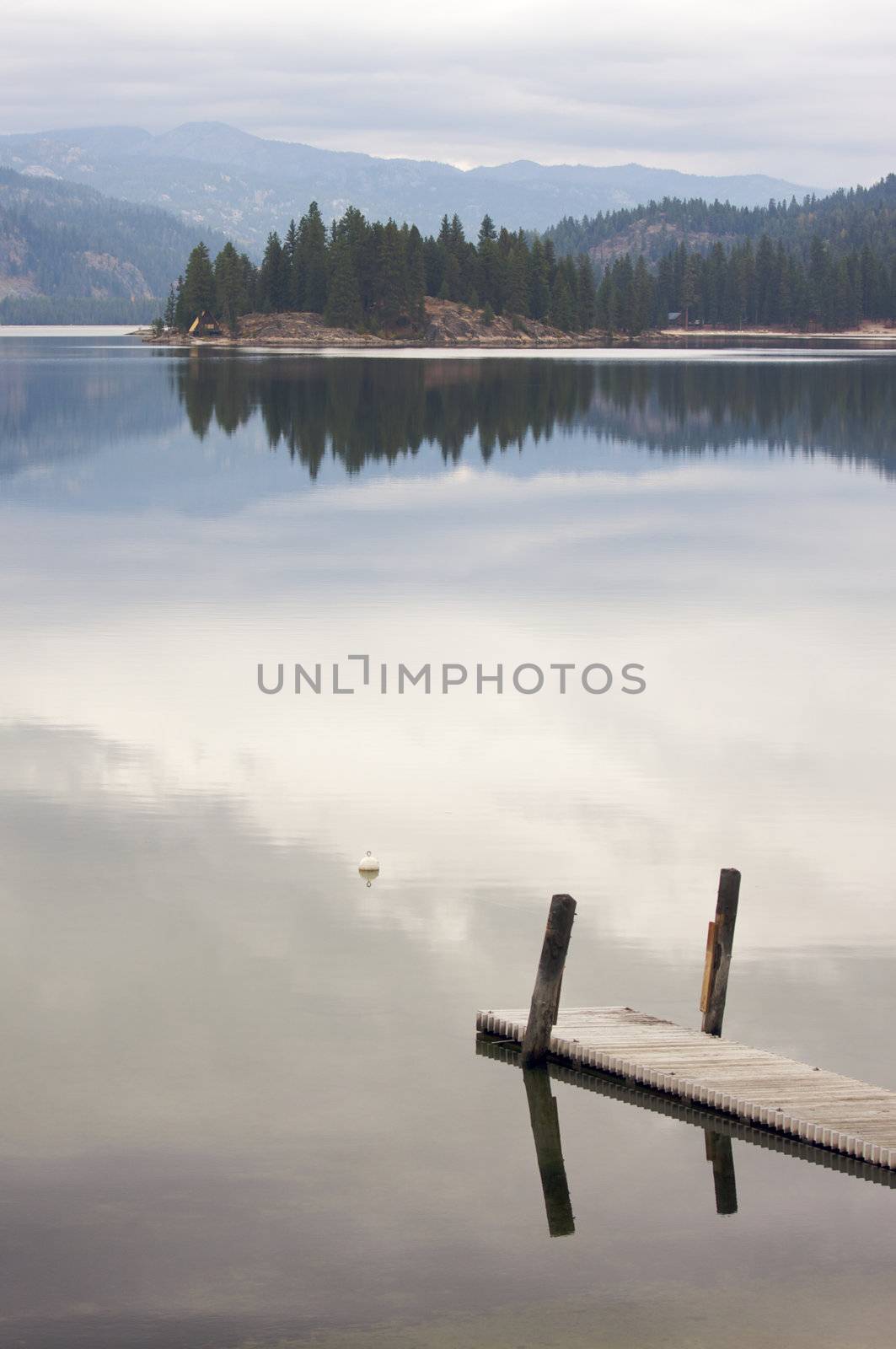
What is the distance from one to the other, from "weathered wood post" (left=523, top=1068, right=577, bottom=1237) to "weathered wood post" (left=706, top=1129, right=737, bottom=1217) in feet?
3.84

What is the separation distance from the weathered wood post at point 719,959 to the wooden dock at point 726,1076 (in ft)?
0.67

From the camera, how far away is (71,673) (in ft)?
114

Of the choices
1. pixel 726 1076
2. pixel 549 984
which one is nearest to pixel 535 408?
pixel 549 984

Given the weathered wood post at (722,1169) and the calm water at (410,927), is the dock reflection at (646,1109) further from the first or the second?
the calm water at (410,927)

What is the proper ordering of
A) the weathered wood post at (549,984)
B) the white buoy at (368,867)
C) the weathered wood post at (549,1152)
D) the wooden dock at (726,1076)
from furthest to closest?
1. the white buoy at (368,867)
2. the weathered wood post at (549,984)
3. the wooden dock at (726,1076)
4. the weathered wood post at (549,1152)

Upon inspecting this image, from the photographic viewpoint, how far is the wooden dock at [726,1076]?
15.4 metres

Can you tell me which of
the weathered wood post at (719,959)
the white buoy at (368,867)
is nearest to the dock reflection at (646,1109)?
the weathered wood post at (719,959)

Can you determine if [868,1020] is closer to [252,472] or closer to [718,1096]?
[718,1096]

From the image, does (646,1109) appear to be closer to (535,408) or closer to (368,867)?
(368,867)

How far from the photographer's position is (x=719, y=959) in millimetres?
17375

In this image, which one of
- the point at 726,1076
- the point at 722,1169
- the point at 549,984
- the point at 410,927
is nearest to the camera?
the point at 722,1169

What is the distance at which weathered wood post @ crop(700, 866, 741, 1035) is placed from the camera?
17.4m

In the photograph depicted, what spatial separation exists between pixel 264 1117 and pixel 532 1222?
2.67m

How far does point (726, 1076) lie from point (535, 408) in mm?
94117
